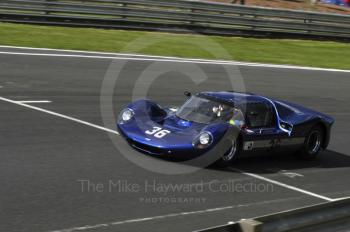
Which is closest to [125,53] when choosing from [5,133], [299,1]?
[5,133]

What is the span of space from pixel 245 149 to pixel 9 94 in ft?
17.6

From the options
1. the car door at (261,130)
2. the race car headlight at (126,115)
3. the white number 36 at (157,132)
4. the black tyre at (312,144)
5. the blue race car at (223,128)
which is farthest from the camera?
the black tyre at (312,144)

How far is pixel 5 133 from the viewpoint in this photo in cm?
965

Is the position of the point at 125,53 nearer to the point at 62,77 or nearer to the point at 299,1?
the point at 62,77

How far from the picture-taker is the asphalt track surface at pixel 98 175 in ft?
22.3

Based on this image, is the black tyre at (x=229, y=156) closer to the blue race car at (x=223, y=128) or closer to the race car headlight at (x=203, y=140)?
the blue race car at (x=223, y=128)

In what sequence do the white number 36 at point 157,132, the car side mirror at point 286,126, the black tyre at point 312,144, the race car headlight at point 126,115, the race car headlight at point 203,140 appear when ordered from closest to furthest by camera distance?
the race car headlight at point 203,140, the white number 36 at point 157,132, the race car headlight at point 126,115, the car side mirror at point 286,126, the black tyre at point 312,144

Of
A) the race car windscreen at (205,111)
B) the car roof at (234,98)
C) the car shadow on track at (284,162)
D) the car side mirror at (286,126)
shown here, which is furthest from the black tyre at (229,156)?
the car side mirror at (286,126)

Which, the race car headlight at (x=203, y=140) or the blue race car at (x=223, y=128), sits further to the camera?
the blue race car at (x=223, y=128)

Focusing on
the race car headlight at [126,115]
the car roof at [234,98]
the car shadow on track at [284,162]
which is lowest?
the car shadow on track at [284,162]

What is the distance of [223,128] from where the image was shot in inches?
352

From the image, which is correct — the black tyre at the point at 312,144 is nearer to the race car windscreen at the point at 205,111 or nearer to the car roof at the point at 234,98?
the car roof at the point at 234,98

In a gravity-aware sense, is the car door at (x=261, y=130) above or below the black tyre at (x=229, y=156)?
above

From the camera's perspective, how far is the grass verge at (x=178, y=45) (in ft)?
66.2
